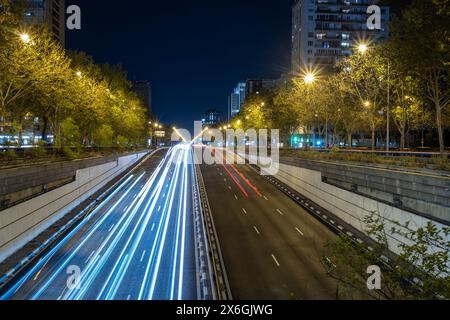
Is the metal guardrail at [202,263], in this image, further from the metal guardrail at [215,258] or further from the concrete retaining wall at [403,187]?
the concrete retaining wall at [403,187]

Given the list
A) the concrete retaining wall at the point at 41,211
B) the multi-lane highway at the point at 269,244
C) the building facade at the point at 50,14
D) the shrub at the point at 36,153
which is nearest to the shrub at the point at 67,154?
the concrete retaining wall at the point at 41,211

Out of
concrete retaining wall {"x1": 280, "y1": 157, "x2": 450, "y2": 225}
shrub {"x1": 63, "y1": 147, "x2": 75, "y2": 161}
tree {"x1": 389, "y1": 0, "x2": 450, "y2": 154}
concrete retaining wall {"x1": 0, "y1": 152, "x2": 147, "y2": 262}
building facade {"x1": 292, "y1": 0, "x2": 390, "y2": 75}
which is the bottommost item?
concrete retaining wall {"x1": 0, "y1": 152, "x2": 147, "y2": 262}

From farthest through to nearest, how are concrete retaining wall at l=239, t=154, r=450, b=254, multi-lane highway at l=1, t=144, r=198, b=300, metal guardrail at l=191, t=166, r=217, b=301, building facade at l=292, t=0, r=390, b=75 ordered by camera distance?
building facade at l=292, t=0, r=390, b=75, concrete retaining wall at l=239, t=154, r=450, b=254, multi-lane highway at l=1, t=144, r=198, b=300, metal guardrail at l=191, t=166, r=217, b=301

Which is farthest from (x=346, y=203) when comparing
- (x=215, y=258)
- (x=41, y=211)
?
(x=41, y=211)

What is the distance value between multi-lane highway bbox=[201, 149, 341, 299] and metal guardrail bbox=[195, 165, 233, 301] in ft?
1.48

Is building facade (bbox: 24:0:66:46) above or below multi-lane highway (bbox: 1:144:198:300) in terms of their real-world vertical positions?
above

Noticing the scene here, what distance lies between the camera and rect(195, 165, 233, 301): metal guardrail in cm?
2169

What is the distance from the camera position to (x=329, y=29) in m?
154

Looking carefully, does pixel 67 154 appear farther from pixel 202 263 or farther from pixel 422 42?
pixel 422 42

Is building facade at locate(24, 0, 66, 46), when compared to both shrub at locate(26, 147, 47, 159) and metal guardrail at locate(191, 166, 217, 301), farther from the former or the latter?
metal guardrail at locate(191, 166, 217, 301)

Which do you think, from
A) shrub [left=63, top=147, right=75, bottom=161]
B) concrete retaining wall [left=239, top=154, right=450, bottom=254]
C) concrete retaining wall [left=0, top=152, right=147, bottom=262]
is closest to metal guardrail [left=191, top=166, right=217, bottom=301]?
concrete retaining wall [left=239, top=154, right=450, bottom=254]

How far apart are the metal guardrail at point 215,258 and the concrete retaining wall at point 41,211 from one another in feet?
41.3

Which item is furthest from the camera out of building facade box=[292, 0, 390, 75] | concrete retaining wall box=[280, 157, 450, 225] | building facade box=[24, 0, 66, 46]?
building facade box=[292, 0, 390, 75]
